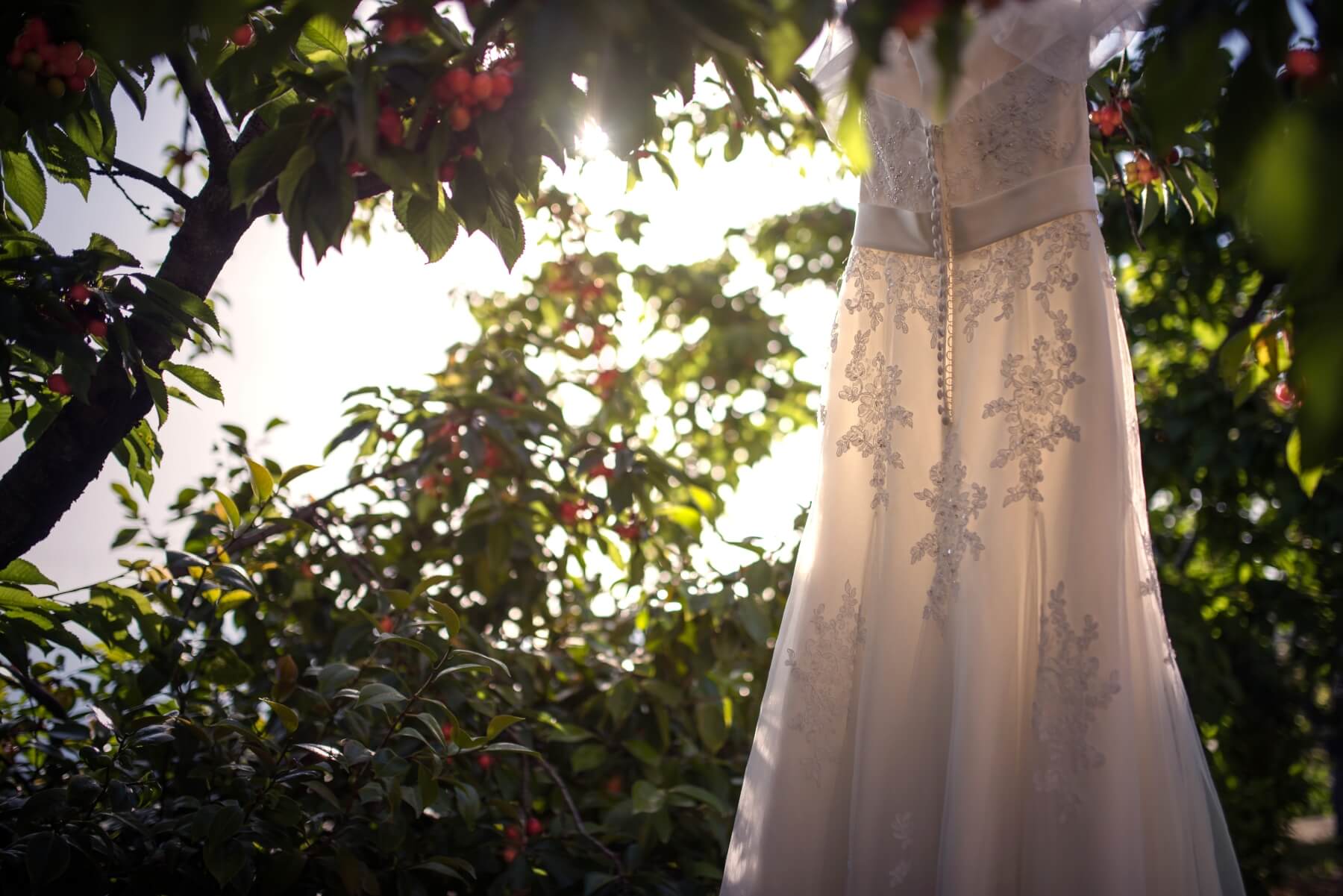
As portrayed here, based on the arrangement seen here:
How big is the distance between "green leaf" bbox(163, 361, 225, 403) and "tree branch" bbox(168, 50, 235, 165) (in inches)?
10.3

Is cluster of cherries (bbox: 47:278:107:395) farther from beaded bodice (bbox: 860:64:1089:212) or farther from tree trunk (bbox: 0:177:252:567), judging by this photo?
beaded bodice (bbox: 860:64:1089:212)

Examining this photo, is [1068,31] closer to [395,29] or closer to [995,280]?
[995,280]

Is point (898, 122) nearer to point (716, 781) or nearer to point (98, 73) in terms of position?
point (98, 73)

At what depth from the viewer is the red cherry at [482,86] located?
2.27ft

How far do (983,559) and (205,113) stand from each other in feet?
3.53

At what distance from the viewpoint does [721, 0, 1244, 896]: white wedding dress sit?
36.0 inches

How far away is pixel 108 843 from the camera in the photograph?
3.26ft

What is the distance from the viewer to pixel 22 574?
1.03 metres

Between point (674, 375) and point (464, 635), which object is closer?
point (464, 635)

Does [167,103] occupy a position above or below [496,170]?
above

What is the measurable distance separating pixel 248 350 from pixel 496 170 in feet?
6.13

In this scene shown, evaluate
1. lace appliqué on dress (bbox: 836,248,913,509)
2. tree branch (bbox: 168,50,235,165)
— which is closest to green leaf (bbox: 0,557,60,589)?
tree branch (bbox: 168,50,235,165)

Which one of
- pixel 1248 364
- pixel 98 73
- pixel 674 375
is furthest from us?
pixel 674 375

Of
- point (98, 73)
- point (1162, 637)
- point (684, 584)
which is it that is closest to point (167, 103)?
point (98, 73)
